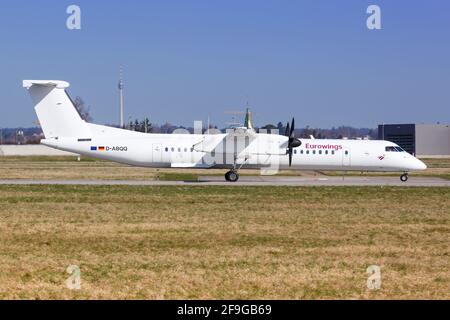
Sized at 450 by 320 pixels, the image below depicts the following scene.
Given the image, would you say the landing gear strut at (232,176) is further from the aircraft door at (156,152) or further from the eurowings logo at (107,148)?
the eurowings logo at (107,148)

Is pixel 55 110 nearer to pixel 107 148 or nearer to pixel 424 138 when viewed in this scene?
pixel 107 148

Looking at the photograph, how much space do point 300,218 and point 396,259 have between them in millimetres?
8139

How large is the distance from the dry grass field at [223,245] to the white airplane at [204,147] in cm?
802

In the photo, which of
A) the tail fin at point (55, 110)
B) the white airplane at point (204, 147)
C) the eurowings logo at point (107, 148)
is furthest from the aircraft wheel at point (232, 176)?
the tail fin at point (55, 110)

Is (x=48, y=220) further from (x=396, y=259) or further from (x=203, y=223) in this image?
(x=396, y=259)

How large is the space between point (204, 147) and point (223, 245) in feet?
77.8

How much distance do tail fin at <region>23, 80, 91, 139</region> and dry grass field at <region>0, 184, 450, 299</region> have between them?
7898 millimetres

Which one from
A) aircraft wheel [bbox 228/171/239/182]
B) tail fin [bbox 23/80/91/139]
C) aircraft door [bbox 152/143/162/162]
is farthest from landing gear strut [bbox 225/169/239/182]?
tail fin [bbox 23/80/91/139]

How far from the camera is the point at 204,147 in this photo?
4162 cm

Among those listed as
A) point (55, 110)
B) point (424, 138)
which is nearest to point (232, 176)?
point (55, 110)

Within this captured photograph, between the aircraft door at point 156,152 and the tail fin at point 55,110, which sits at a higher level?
the tail fin at point 55,110

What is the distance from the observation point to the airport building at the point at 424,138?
12312cm

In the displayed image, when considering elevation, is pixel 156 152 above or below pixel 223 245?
above

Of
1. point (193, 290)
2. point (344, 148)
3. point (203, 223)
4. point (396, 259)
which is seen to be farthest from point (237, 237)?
point (344, 148)
